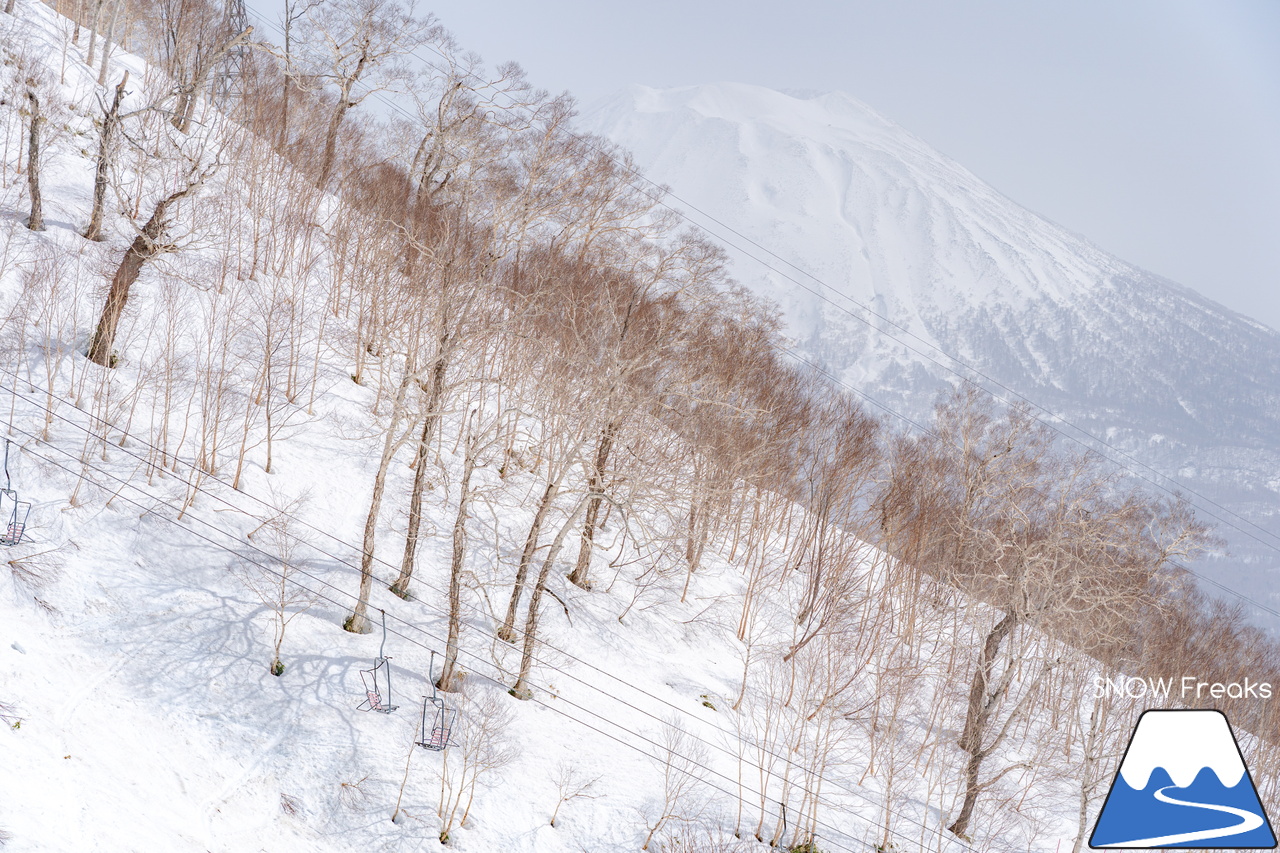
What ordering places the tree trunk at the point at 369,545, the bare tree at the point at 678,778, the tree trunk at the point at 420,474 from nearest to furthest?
the bare tree at the point at 678,778 < the tree trunk at the point at 369,545 < the tree trunk at the point at 420,474

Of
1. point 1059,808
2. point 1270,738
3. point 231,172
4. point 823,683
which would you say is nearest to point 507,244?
point 231,172

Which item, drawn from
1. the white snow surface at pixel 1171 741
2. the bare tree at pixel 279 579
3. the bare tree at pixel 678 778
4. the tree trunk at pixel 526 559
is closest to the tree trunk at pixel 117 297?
the bare tree at pixel 279 579

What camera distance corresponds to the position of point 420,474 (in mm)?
23000

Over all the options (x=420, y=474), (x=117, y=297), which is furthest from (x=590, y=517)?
(x=117, y=297)

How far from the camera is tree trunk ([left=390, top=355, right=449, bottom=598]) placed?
22.9 m

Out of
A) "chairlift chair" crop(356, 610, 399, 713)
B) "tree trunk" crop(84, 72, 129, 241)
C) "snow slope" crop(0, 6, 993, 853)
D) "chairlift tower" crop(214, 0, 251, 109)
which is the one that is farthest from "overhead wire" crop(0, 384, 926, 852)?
"chairlift tower" crop(214, 0, 251, 109)

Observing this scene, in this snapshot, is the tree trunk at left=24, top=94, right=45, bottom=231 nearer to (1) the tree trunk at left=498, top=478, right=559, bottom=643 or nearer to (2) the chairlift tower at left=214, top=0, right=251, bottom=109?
(2) the chairlift tower at left=214, top=0, right=251, bottom=109

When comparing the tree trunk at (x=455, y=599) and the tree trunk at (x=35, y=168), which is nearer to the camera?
the tree trunk at (x=455, y=599)

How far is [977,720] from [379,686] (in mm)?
18161

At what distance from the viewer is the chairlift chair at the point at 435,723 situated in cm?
2091

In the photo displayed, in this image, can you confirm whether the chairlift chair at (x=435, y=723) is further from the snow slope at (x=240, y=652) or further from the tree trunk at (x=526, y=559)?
the tree trunk at (x=526, y=559)

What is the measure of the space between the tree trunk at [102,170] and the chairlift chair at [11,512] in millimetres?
11959

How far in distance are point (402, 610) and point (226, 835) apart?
835cm

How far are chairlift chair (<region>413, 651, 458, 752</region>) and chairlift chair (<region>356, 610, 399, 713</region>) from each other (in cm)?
98
